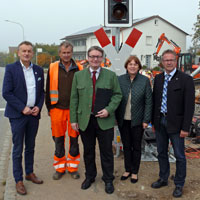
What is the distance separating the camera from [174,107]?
3.26 m

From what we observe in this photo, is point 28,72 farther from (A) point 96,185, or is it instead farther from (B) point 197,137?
(B) point 197,137

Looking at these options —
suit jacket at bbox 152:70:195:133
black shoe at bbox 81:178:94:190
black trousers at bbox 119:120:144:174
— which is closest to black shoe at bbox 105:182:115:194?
black shoe at bbox 81:178:94:190

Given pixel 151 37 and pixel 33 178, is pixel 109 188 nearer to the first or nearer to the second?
pixel 33 178

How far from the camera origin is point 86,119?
341cm

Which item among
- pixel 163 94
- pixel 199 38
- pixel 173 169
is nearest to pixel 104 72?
pixel 163 94

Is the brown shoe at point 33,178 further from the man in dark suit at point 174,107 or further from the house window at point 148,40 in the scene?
the house window at point 148,40

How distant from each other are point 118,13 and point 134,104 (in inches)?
68.0

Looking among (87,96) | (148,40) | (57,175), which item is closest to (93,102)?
(87,96)

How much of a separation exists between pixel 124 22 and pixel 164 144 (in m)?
2.18

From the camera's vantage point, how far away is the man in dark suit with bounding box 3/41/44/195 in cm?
340

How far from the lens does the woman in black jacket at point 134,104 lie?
140 inches

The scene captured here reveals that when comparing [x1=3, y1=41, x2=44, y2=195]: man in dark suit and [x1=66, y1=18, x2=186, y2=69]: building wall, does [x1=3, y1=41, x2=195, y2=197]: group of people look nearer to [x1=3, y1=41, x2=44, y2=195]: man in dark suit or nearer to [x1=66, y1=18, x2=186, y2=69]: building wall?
[x1=3, y1=41, x2=44, y2=195]: man in dark suit

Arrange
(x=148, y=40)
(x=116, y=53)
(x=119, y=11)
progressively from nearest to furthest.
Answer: (x=119, y=11)
(x=116, y=53)
(x=148, y=40)

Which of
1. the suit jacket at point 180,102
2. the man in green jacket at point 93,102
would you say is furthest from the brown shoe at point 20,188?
the suit jacket at point 180,102
